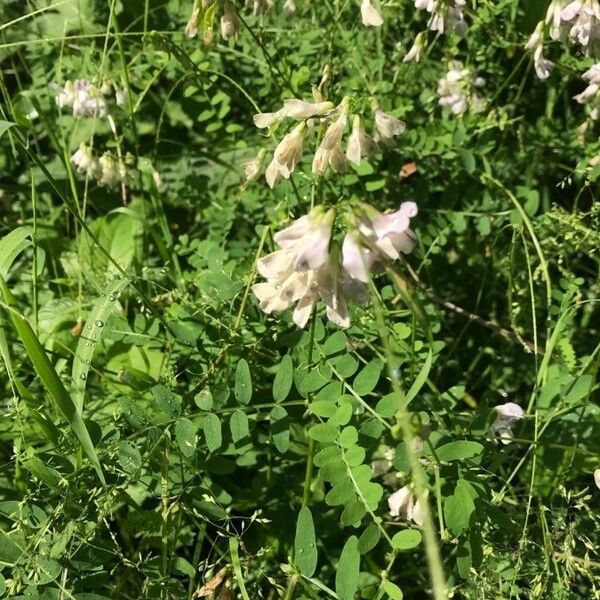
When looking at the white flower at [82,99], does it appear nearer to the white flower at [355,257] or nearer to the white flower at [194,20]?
the white flower at [194,20]

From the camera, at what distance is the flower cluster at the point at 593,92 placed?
1710 millimetres

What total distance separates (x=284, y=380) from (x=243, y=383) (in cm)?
8

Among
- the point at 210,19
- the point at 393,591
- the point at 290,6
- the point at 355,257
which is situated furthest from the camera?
the point at 290,6

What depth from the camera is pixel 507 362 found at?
1918 millimetres

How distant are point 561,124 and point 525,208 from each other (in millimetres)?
449

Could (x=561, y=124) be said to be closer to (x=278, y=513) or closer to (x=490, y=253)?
(x=490, y=253)

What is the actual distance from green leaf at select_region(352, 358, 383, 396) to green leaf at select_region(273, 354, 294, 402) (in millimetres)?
116

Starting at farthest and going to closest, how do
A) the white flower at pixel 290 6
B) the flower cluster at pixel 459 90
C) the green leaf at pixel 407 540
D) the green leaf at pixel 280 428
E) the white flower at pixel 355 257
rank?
the flower cluster at pixel 459 90 → the white flower at pixel 290 6 → the green leaf at pixel 280 428 → the green leaf at pixel 407 540 → the white flower at pixel 355 257

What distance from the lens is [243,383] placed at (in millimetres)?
1431

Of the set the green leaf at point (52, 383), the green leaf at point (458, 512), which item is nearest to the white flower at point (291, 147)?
the green leaf at point (52, 383)

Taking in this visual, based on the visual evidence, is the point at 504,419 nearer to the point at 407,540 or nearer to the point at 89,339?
the point at 407,540

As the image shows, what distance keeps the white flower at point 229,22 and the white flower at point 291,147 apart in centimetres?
45

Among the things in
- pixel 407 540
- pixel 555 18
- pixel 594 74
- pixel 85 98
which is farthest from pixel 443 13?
pixel 407 540

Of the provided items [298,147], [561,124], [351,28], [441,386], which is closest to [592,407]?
[441,386]
